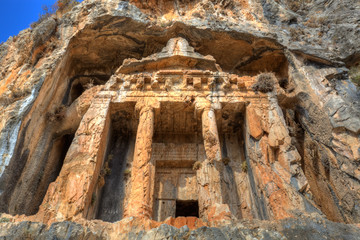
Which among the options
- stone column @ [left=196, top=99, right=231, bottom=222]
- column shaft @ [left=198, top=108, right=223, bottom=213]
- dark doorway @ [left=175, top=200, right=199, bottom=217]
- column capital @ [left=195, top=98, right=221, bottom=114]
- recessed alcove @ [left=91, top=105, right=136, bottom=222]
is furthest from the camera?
dark doorway @ [left=175, top=200, right=199, bottom=217]

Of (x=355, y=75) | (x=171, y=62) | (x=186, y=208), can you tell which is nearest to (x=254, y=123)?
(x=186, y=208)

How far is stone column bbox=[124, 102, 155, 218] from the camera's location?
606 cm

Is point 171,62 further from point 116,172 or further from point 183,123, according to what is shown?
point 116,172

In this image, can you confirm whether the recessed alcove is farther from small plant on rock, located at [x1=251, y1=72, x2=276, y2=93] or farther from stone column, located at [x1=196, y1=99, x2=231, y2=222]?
small plant on rock, located at [x1=251, y1=72, x2=276, y2=93]

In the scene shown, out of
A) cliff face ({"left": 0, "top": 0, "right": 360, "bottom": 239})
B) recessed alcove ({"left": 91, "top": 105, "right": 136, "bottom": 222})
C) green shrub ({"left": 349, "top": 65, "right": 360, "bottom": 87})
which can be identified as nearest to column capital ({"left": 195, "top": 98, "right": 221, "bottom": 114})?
cliff face ({"left": 0, "top": 0, "right": 360, "bottom": 239})

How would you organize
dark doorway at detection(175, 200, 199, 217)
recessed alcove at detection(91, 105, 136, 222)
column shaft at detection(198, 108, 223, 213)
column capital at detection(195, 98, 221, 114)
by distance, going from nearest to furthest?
column shaft at detection(198, 108, 223, 213) → recessed alcove at detection(91, 105, 136, 222) → column capital at detection(195, 98, 221, 114) → dark doorway at detection(175, 200, 199, 217)

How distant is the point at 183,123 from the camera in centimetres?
945

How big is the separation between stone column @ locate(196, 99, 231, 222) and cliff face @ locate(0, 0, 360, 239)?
0.03 metres

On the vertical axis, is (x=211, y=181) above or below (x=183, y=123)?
below

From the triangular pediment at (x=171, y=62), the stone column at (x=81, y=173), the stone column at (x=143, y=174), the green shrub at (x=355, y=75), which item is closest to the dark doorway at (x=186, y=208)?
the stone column at (x=143, y=174)

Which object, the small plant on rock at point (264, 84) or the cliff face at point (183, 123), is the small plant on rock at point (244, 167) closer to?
the cliff face at point (183, 123)

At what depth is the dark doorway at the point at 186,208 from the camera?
8562 millimetres

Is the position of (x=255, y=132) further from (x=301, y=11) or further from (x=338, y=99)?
(x=301, y=11)

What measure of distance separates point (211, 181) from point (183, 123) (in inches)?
128
